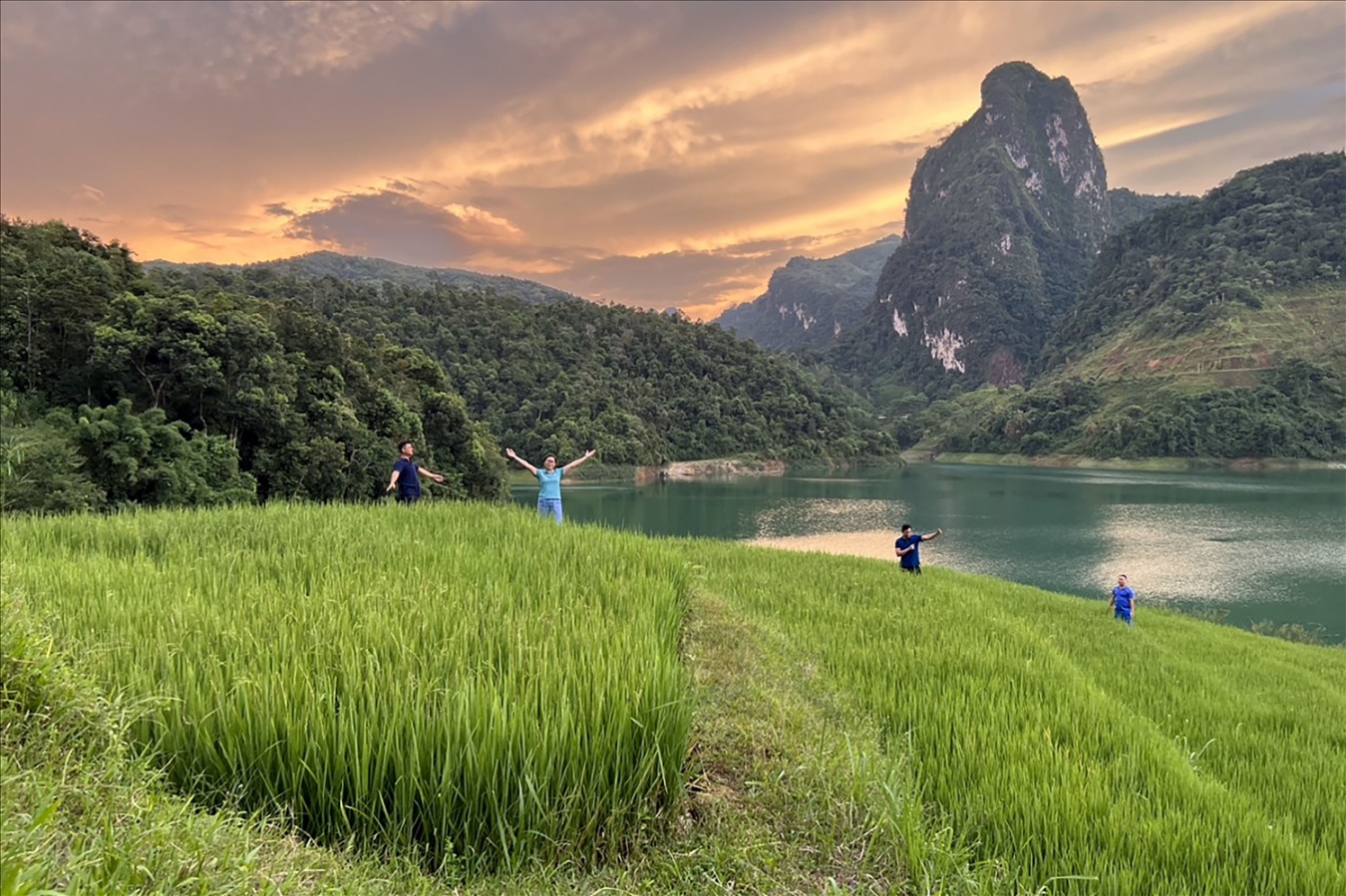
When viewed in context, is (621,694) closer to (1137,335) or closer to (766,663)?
(766,663)

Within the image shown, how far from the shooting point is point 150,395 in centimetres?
2844

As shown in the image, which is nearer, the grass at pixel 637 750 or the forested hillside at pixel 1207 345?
the grass at pixel 637 750

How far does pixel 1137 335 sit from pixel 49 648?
6617 inches

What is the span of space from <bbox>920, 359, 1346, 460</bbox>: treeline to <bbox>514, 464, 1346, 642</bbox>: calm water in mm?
7577

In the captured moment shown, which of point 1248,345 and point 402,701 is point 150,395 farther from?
point 1248,345

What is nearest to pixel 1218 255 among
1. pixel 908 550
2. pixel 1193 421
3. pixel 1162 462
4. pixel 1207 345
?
pixel 1207 345

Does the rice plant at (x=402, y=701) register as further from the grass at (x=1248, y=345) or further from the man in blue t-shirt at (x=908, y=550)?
the grass at (x=1248, y=345)

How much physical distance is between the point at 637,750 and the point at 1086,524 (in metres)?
54.1

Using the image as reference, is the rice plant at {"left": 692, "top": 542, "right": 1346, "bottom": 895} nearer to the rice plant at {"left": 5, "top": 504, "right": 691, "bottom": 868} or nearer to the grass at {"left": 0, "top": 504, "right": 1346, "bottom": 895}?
the grass at {"left": 0, "top": 504, "right": 1346, "bottom": 895}

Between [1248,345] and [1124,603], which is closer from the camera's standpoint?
[1124,603]

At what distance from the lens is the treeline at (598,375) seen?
88.8 meters

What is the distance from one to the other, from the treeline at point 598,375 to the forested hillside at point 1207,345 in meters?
29.4

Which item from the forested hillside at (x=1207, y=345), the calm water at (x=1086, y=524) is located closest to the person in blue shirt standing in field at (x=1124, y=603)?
the calm water at (x=1086, y=524)

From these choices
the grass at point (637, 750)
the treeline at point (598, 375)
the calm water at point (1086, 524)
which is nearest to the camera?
the grass at point (637, 750)
